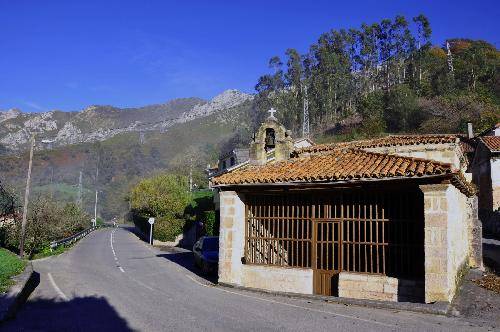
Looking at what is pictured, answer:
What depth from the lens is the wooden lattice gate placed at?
1190 cm

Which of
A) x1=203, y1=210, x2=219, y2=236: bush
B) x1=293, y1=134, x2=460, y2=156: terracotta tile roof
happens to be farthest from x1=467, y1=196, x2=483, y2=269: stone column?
x1=203, y1=210, x2=219, y2=236: bush

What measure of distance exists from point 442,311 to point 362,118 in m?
48.5

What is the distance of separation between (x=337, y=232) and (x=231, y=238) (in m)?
3.48

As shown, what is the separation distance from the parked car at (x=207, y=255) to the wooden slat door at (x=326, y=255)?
221 inches

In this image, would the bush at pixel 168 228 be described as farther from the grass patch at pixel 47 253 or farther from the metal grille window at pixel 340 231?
the metal grille window at pixel 340 231

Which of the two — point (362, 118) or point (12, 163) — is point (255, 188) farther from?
point (12, 163)

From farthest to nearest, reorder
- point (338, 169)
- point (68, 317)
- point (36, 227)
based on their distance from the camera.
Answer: point (36, 227)
point (338, 169)
point (68, 317)

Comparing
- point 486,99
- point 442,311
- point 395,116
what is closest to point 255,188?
point 442,311

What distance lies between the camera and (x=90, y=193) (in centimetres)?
12444

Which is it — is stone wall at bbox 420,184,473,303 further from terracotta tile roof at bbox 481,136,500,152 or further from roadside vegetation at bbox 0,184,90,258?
terracotta tile roof at bbox 481,136,500,152

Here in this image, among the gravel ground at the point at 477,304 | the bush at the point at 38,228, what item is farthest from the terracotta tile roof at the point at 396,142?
the bush at the point at 38,228

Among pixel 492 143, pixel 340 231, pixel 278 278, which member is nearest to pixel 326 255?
pixel 340 231

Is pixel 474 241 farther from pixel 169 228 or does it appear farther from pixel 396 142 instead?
pixel 169 228

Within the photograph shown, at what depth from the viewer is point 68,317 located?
1000 centimetres
